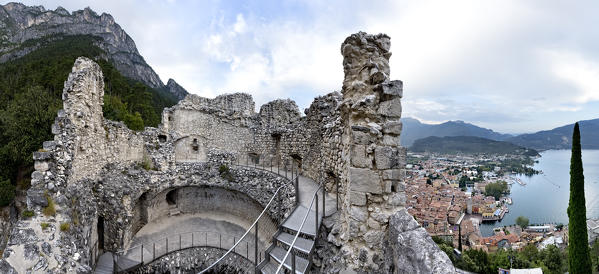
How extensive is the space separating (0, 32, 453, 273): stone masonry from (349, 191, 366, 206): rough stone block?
2 centimetres

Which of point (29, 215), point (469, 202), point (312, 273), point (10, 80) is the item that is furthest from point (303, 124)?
point (469, 202)

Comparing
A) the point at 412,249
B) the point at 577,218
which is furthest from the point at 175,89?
the point at 412,249

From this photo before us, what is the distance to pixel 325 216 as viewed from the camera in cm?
446

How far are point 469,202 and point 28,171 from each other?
49.4 meters

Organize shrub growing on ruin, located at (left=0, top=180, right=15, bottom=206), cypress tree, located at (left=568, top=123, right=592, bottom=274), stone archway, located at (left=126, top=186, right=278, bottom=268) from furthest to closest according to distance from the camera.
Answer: cypress tree, located at (left=568, top=123, right=592, bottom=274)
shrub growing on ruin, located at (left=0, top=180, right=15, bottom=206)
stone archway, located at (left=126, top=186, right=278, bottom=268)

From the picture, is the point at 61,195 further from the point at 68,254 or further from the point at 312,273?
the point at 312,273

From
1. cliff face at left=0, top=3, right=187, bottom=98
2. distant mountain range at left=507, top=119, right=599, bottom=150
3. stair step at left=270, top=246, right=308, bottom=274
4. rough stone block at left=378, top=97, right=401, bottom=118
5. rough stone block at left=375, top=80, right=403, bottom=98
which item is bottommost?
stair step at left=270, top=246, right=308, bottom=274

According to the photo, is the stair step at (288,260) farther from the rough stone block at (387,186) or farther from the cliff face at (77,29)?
the cliff face at (77,29)

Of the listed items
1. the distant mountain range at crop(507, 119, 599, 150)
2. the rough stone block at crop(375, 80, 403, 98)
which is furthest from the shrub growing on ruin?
the distant mountain range at crop(507, 119, 599, 150)

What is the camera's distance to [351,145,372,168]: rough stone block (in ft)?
12.0

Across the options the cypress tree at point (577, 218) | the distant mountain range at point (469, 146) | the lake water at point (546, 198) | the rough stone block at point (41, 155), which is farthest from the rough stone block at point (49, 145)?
the distant mountain range at point (469, 146)

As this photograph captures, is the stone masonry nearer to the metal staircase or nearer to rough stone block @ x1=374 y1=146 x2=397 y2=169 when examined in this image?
rough stone block @ x1=374 y1=146 x2=397 y2=169

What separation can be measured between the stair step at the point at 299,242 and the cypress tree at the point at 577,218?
485 inches

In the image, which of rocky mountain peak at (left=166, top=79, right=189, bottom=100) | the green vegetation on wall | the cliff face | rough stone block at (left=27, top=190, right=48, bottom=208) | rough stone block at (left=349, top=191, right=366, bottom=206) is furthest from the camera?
rocky mountain peak at (left=166, top=79, right=189, bottom=100)
